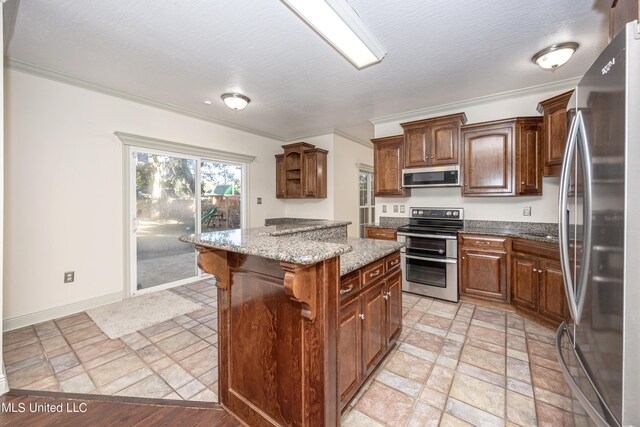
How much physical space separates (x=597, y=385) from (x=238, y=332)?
1.62 meters

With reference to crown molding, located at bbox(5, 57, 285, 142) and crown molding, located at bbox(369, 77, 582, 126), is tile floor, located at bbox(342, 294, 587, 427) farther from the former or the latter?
crown molding, located at bbox(5, 57, 285, 142)

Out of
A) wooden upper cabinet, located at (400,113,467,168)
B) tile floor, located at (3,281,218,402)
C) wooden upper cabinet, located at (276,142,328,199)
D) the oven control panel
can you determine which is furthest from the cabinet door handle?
wooden upper cabinet, located at (276,142,328,199)

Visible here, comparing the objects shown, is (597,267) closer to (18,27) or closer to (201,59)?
(201,59)

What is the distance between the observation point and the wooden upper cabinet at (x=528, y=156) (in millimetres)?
3119

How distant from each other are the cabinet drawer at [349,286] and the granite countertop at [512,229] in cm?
234

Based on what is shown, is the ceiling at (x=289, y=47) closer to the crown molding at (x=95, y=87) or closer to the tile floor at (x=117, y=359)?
the crown molding at (x=95, y=87)

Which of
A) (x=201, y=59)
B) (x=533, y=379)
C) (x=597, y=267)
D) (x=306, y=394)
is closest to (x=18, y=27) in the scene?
(x=201, y=59)

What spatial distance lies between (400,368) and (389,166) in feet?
9.53

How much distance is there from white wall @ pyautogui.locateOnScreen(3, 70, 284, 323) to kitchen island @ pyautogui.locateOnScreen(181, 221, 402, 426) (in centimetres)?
259

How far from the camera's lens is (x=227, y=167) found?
4812mm

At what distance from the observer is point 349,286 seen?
5.04ft

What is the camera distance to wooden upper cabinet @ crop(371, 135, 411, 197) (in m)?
4.03

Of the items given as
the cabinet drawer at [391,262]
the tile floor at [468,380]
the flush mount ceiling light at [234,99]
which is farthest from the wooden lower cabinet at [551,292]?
the flush mount ceiling light at [234,99]

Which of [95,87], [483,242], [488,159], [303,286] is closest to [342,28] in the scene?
[303,286]
